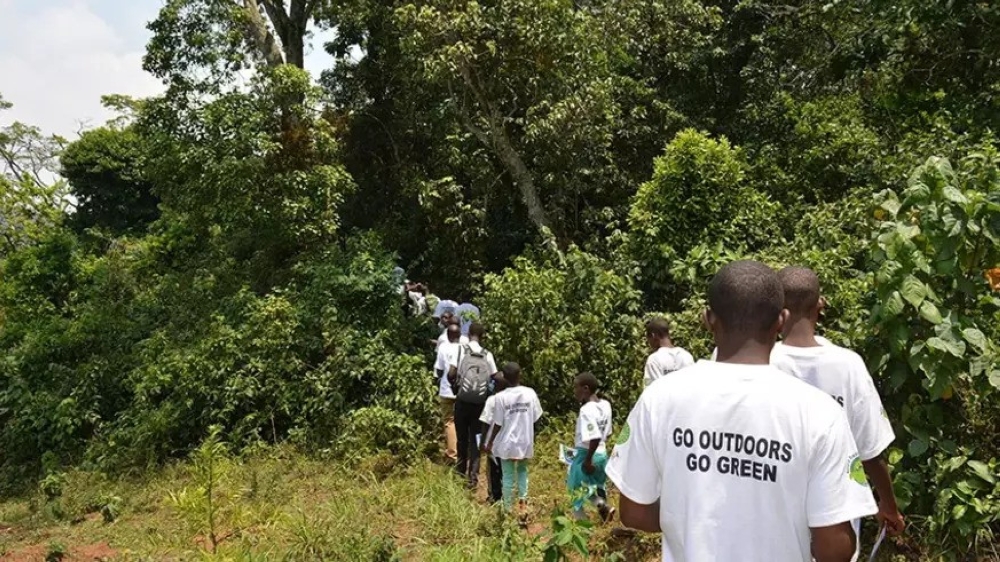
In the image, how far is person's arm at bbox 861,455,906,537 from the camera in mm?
3041

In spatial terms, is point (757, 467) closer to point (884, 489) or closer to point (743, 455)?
point (743, 455)

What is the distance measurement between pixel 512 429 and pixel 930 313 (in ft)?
10.3

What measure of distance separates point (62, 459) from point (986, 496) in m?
11.7

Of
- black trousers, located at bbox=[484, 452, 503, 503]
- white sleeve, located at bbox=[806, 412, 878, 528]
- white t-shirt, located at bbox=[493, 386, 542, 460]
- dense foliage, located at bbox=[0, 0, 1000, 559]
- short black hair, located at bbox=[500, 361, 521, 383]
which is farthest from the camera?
dense foliage, located at bbox=[0, 0, 1000, 559]

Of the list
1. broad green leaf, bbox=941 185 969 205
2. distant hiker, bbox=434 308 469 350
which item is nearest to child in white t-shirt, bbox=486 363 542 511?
distant hiker, bbox=434 308 469 350

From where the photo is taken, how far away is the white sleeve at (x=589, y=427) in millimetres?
5629

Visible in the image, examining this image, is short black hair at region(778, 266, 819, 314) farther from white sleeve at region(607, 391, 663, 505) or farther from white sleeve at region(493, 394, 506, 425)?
white sleeve at region(493, 394, 506, 425)

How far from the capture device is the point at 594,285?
968 centimetres

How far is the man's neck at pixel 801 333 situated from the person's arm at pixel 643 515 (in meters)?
1.46

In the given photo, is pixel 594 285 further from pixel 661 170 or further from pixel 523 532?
pixel 523 532

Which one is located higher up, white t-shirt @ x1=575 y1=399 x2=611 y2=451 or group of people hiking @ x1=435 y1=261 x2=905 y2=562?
→ group of people hiking @ x1=435 y1=261 x2=905 y2=562

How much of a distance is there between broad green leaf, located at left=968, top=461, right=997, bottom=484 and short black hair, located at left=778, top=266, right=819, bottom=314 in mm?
2065

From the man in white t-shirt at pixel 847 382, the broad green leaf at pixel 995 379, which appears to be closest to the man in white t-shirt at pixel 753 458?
the man in white t-shirt at pixel 847 382

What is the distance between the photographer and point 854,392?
309 centimetres
